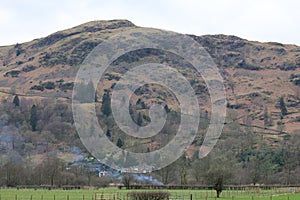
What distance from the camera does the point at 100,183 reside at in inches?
5512

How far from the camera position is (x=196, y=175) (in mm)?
141125

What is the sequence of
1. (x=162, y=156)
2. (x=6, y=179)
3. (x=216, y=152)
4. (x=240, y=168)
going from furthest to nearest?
(x=162, y=156), (x=216, y=152), (x=240, y=168), (x=6, y=179)

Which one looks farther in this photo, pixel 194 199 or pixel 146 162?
pixel 146 162

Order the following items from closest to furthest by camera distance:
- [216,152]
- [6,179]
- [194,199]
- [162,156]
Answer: [194,199] < [6,179] < [216,152] < [162,156]

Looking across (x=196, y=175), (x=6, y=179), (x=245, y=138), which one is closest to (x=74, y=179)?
(x=6, y=179)

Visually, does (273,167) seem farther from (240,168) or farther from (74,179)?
(74,179)

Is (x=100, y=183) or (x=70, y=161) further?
(x=70, y=161)

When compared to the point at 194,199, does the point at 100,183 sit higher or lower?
lower

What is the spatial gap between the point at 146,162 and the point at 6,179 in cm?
6265

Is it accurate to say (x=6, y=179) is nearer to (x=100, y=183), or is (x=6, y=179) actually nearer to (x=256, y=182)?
(x=100, y=183)

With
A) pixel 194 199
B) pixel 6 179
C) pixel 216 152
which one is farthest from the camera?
pixel 216 152

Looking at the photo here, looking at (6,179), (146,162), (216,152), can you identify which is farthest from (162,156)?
(6,179)

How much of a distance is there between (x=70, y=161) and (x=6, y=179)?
56651mm

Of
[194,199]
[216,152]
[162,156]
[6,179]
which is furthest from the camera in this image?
[162,156]
